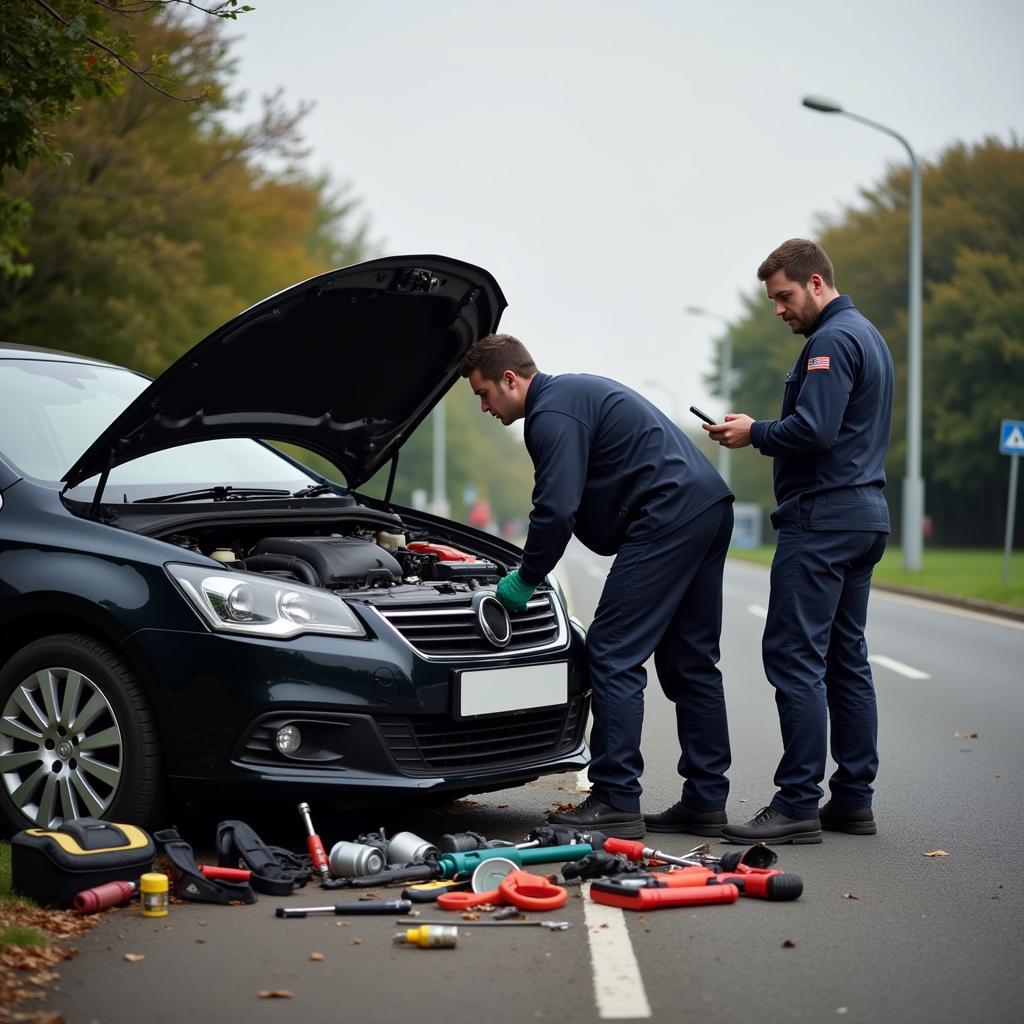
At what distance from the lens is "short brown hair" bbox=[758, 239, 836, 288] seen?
19.2 ft

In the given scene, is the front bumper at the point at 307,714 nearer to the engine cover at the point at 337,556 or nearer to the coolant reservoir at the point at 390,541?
the engine cover at the point at 337,556

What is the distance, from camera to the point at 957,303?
49625 millimetres

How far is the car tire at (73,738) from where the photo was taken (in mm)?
4977

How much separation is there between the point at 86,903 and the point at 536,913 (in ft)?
4.24

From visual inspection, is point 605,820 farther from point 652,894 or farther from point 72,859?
point 72,859

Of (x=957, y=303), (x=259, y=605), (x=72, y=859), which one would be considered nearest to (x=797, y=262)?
(x=259, y=605)

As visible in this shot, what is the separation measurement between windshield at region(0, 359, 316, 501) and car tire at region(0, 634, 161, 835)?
70cm

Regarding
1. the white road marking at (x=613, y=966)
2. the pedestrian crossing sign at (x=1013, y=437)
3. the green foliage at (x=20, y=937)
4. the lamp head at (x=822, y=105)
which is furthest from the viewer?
the lamp head at (x=822, y=105)

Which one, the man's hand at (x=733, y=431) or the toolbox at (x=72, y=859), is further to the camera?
the man's hand at (x=733, y=431)

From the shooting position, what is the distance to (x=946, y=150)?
53469mm

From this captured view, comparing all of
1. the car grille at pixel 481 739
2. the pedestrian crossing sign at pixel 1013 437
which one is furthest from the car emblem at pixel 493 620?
the pedestrian crossing sign at pixel 1013 437

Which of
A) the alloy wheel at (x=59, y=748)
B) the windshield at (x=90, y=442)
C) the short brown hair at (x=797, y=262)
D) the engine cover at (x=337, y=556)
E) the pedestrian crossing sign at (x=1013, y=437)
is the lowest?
the alloy wheel at (x=59, y=748)

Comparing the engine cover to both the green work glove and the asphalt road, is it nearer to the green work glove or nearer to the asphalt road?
the green work glove

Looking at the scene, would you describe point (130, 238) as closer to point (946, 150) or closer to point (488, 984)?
point (488, 984)
